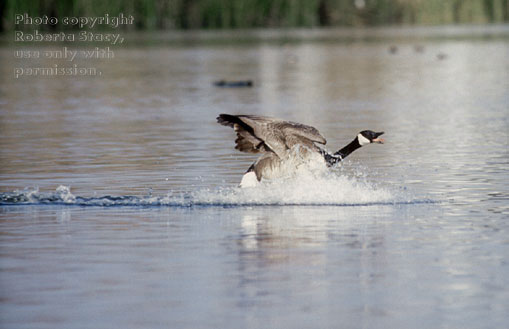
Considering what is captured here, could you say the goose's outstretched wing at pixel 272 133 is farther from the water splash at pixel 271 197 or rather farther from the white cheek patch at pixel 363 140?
the white cheek patch at pixel 363 140

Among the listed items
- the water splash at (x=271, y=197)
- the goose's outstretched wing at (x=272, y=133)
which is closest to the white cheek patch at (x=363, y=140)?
the water splash at (x=271, y=197)

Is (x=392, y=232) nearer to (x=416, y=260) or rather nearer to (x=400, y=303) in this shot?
(x=416, y=260)

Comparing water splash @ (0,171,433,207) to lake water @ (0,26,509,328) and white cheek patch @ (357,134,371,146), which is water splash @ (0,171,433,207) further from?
white cheek patch @ (357,134,371,146)

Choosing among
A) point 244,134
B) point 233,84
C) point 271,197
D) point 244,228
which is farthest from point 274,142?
point 233,84

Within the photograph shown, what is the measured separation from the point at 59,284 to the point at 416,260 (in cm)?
332

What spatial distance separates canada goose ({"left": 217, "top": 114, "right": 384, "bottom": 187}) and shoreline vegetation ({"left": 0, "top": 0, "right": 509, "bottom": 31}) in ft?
272

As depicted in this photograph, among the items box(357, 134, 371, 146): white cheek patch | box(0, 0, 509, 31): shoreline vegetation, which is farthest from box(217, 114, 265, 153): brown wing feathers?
box(0, 0, 509, 31): shoreline vegetation

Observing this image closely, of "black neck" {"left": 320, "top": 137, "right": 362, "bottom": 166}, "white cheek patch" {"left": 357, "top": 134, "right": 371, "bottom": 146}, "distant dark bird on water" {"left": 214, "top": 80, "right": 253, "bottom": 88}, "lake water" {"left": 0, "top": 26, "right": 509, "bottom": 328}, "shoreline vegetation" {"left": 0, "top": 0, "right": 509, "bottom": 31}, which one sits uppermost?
"shoreline vegetation" {"left": 0, "top": 0, "right": 509, "bottom": 31}

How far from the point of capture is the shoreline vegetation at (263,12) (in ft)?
344

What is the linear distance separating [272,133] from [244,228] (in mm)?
2067

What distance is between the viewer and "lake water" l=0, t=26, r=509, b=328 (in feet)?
30.8

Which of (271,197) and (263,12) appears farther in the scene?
(263,12)

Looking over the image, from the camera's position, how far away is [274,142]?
14844 millimetres

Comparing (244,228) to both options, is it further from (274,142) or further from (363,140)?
(363,140)
